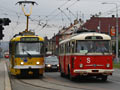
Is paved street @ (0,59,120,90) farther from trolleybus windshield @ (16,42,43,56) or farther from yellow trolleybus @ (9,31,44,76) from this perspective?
trolleybus windshield @ (16,42,43,56)

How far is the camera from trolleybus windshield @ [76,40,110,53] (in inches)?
797

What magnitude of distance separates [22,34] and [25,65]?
2.54 meters

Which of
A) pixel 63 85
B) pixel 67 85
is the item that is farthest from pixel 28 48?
pixel 67 85

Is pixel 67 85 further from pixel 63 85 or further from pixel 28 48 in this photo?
pixel 28 48

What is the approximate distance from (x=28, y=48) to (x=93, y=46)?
4839 mm

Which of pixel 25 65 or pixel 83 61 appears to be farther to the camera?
pixel 25 65

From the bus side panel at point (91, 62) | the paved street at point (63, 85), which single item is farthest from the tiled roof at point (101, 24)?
the bus side panel at point (91, 62)

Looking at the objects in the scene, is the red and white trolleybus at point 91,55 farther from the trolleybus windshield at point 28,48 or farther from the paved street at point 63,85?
the trolleybus windshield at point 28,48

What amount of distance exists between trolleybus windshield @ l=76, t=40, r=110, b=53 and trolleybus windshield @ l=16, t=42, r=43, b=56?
388 centimetres

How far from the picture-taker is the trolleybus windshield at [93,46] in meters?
20.2

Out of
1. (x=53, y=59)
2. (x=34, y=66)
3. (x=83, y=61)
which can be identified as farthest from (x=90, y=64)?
(x=53, y=59)

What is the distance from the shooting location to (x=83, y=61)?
20.1 meters

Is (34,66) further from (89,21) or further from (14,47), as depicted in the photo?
(89,21)

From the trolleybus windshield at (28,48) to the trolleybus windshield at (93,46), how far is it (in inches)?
153
